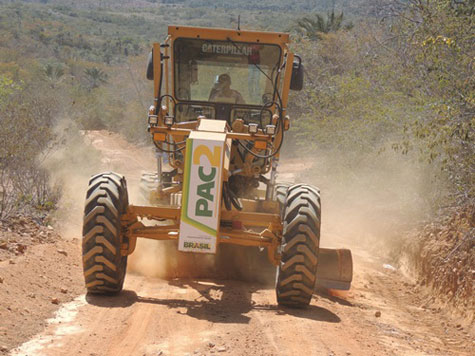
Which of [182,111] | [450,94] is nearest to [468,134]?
[450,94]

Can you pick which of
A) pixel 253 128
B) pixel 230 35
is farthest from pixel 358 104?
pixel 253 128

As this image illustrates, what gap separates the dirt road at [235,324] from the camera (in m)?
6.40

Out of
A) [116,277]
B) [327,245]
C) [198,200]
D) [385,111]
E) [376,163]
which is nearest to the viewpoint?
[198,200]

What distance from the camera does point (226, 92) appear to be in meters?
9.80

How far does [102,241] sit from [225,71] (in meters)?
3.11

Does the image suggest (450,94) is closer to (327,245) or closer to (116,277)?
(327,245)

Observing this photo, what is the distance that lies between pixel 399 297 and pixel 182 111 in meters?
4.26

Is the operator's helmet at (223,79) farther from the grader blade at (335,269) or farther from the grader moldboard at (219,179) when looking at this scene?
the grader blade at (335,269)

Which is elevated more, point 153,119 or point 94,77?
point 94,77

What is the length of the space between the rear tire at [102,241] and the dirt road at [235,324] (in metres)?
0.22

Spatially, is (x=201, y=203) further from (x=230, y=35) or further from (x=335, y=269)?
(x=230, y=35)

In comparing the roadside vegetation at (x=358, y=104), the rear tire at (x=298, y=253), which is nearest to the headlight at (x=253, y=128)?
the rear tire at (x=298, y=253)

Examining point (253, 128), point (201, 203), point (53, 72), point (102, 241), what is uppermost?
point (53, 72)

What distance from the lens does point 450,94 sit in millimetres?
11531
